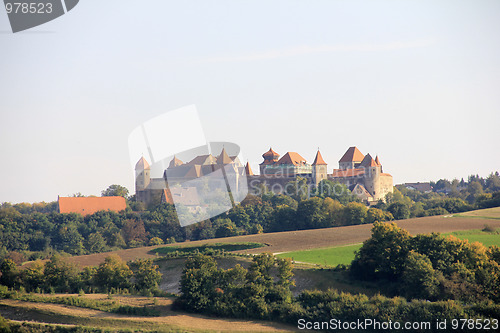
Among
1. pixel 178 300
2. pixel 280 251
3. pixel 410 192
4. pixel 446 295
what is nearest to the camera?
pixel 446 295

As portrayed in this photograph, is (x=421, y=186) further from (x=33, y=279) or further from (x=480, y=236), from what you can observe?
(x=33, y=279)

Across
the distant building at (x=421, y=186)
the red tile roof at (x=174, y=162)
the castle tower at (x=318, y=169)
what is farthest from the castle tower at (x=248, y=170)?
the distant building at (x=421, y=186)

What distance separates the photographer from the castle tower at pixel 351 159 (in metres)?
106

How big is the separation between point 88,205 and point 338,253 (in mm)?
51442

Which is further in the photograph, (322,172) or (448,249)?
(322,172)

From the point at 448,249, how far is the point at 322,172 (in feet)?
219

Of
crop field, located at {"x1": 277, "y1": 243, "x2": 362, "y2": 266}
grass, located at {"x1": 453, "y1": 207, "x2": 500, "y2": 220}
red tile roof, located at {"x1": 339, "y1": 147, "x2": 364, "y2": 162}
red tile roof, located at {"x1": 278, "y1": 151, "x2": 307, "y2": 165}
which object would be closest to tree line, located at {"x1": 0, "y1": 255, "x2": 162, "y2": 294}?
crop field, located at {"x1": 277, "y1": 243, "x2": 362, "y2": 266}

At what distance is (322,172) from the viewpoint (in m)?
99.1

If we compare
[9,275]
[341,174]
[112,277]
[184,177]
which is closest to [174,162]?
[184,177]

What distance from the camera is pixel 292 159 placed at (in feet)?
340

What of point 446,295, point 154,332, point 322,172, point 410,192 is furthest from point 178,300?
point 410,192

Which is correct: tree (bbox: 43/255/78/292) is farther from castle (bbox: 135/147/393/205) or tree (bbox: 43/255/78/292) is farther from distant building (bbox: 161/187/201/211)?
castle (bbox: 135/147/393/205)

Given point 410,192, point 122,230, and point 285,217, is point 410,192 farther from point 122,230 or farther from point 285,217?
point 122,230

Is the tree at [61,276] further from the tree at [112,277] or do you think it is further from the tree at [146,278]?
the tree at [146,278]
